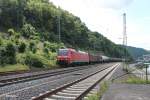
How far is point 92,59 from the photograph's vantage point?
3487 inches

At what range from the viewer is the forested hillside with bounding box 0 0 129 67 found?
5028 cm

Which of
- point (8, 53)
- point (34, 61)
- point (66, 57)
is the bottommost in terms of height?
point (34, 61)

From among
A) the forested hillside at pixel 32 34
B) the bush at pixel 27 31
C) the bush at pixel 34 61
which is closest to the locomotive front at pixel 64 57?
the forested hillside at pixel 32 34

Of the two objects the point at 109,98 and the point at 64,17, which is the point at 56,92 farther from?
the point at 64,17

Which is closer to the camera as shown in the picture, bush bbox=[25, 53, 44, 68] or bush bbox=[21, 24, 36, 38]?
bush bbox=[25, 53, 44, 68]


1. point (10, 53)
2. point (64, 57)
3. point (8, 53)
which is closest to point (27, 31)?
point (64, 57)

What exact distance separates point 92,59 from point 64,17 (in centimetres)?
5571

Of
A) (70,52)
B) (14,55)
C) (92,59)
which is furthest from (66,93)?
(92,59)

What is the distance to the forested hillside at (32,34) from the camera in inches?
1980

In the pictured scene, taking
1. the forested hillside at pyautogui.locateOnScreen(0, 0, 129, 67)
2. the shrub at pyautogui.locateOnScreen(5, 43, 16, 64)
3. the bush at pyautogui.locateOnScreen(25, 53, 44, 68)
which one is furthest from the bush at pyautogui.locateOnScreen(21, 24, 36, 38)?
the shrub at pyautogui.locateOnScreen(5, 43, 16, 64)

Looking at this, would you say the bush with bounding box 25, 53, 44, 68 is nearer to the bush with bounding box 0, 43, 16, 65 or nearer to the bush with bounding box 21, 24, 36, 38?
the bush with bounding box 0, 43, 16, 65

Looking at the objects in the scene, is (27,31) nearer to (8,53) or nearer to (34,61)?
(34,61)

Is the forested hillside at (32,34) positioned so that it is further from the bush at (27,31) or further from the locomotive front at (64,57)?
the locomotive front at (64,57)

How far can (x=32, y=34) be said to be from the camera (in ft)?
291
